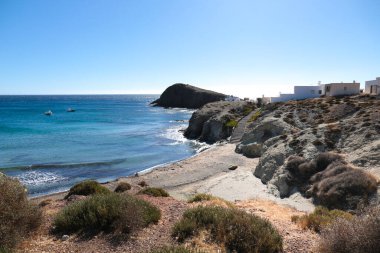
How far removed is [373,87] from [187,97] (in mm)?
101742

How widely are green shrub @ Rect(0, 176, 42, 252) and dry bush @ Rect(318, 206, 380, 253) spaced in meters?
7.34

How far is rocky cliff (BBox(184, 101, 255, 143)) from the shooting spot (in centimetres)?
5184

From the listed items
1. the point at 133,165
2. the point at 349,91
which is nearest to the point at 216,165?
the point at 133,165

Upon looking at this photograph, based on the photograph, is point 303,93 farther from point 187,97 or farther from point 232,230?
point 187,97

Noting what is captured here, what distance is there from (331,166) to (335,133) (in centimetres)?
714

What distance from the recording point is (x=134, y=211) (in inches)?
364

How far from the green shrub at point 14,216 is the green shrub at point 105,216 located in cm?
72

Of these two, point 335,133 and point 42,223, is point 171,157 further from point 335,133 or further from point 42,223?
point 42,223

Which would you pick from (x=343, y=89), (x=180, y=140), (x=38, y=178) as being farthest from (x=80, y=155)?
(x=343, y=89)

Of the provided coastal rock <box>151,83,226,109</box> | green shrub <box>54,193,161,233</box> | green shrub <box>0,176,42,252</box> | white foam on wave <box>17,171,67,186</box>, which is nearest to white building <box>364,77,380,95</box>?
white foam on wave <box>17,171,67,186</box>

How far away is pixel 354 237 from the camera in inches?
274

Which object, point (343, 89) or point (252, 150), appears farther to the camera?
point (343, 89)

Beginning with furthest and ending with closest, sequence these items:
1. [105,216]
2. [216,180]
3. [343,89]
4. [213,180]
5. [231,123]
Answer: [343,89] < [231,123] < [213,180] < [216,180] < [105,216]

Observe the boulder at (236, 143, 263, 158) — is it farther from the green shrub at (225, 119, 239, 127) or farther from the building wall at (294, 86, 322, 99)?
the building wall at (294, 86, 322, 99)
